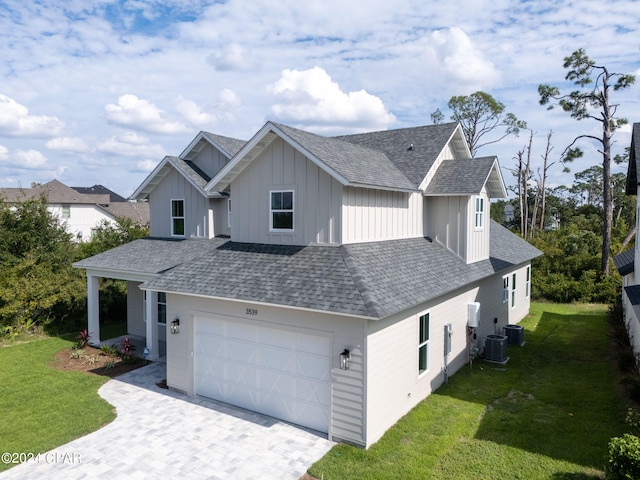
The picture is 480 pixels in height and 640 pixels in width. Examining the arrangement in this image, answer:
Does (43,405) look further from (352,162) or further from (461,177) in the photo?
(461,177)

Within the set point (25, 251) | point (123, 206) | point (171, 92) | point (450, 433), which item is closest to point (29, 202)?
point (25, 251)

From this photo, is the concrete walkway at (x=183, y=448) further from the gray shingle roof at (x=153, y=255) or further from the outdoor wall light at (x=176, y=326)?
the gray shingle roof at (x=153, y=255)

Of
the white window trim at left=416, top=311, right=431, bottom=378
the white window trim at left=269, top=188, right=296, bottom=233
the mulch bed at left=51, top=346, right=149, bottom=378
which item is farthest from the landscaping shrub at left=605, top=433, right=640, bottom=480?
the mulch bed at left=51, top=346, right=149, bottom=378

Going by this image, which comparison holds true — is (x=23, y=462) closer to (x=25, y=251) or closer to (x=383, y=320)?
(x=383, y=320)

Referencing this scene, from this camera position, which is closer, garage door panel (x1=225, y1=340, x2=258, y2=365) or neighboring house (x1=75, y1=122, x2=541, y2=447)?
neighboring house (x1=75, y1=122, x2=541, y2=447)

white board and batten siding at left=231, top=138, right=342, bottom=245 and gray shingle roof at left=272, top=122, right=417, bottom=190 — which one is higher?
Answer: gray shingle roof at left=272, top=122, right=417, bottom=190

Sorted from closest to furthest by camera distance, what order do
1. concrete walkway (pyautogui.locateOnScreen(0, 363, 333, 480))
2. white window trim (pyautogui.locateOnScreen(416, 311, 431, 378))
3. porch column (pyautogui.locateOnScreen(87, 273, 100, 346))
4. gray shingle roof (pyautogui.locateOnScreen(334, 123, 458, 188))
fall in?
1. concrete walkway (pyautogui.locateOnScreen(0, 363, 333, 480))
2. white window trim (pyautogui.locateOnScreen(416, 311, 431, 378))
3. gray shingle roof (pyautogui.locateOnScreen(334, 123, 458, 188))
4. porch column (pyautogui.locateOnScreen(87, 273, 100, 346))

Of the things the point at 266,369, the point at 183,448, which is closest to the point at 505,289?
the point at 266,369

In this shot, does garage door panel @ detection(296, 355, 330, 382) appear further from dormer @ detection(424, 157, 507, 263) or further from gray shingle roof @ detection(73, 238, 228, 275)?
dormer @ detection(424, 157, 507, 263)

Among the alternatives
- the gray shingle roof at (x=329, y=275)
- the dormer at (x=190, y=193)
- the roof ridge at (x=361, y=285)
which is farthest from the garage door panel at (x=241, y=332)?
the dormer at (x=190, y=193)
